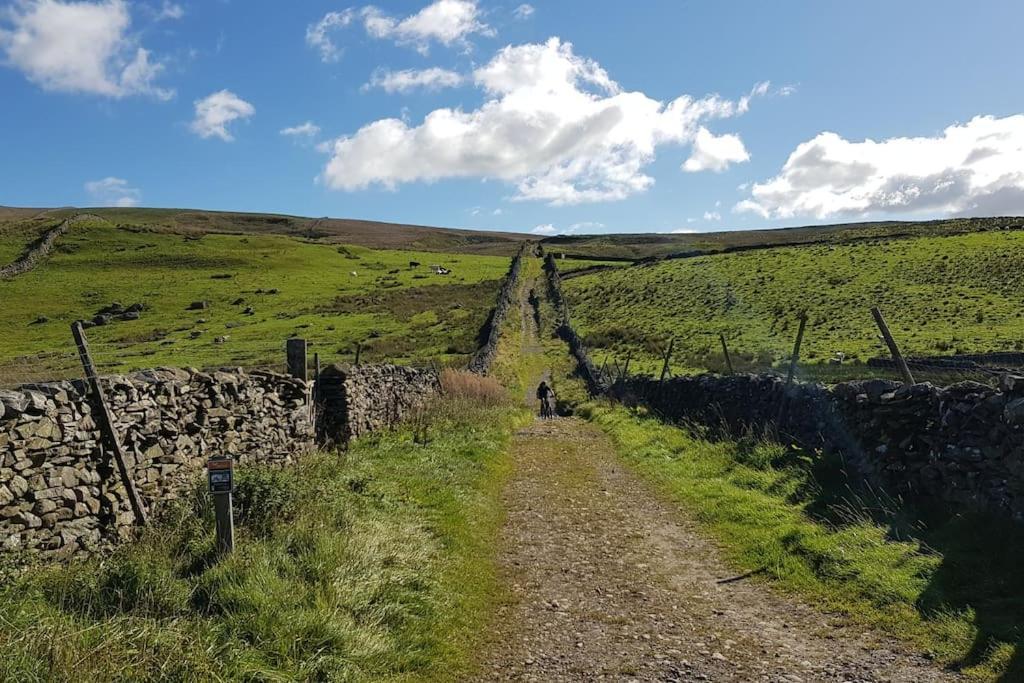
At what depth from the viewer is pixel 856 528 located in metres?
8.45

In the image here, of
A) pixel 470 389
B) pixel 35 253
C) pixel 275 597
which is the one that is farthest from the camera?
pixel 35 253

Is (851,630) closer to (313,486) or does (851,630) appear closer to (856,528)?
(856,528)

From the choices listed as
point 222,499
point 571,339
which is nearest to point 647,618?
point 222,499

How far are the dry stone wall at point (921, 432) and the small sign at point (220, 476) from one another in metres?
7.94

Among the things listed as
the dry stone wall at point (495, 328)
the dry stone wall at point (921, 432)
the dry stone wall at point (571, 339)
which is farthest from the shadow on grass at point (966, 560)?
the dry stone wall at point (495, 328)

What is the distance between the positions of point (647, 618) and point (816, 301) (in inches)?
1893

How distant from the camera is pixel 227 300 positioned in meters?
62.0

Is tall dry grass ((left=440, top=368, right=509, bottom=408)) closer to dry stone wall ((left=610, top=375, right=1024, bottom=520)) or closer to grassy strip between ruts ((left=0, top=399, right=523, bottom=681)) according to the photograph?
dry stone wall ((left=610, top=375, right=1024, bottom=520))

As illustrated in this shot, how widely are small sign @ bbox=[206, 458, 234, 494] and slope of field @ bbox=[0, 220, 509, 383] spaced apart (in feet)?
55.2

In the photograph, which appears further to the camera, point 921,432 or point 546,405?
point 546,405

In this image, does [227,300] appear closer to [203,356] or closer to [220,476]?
[203,356]

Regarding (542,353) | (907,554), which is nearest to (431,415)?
(907,554)

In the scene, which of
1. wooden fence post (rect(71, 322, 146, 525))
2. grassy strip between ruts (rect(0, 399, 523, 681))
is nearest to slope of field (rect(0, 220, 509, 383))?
wooden fence post (rect(71, 322, 146, 525))

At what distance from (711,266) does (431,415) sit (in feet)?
206
